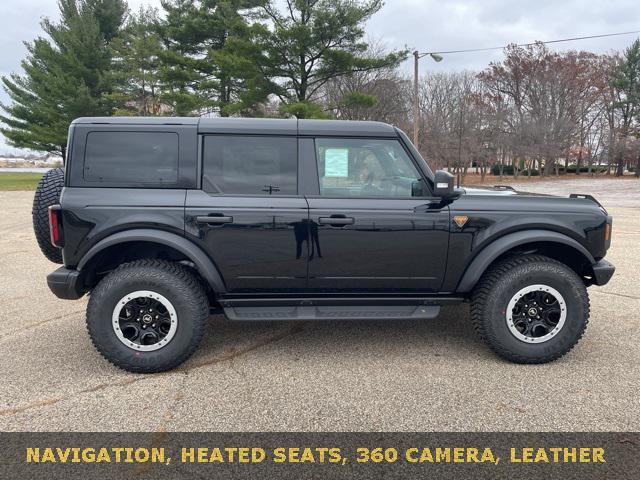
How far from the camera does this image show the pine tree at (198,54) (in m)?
23.7

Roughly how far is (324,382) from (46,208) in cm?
247

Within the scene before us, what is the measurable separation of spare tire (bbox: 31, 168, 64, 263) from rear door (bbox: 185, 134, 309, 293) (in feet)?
3.70

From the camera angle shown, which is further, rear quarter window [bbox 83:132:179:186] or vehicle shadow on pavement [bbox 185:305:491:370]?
vehicle shadow on pavement [bbox 185:305:491:370]

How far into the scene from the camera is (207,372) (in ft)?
10.6

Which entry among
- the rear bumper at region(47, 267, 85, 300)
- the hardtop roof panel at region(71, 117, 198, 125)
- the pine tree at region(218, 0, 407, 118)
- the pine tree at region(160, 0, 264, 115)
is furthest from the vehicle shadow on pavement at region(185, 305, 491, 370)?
the pine tree at region(160, 0, 264, 115)

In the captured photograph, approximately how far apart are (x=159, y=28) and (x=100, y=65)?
5.87 m

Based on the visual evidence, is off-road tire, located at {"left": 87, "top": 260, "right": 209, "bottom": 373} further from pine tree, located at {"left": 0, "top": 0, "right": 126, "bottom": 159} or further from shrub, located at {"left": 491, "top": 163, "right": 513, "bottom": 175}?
shrub, located at {"left": 491, "top": 163, "right": 513, "bottom": 175}

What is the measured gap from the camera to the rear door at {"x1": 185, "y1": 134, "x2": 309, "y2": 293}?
3.16 meters

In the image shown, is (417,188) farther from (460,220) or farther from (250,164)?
(250,164)

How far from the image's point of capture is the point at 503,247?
325 centimetres

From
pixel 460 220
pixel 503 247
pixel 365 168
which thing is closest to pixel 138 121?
pixel 365 168

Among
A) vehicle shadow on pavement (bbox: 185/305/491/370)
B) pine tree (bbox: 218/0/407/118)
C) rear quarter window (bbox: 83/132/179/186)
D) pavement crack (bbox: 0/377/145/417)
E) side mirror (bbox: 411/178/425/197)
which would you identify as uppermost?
pine tree (bbox: 218/0/407/118)

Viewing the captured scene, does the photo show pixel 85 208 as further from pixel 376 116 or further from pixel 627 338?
pixel 376 116

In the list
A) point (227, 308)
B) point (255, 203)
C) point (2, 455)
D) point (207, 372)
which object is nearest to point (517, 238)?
point (255, 203)
